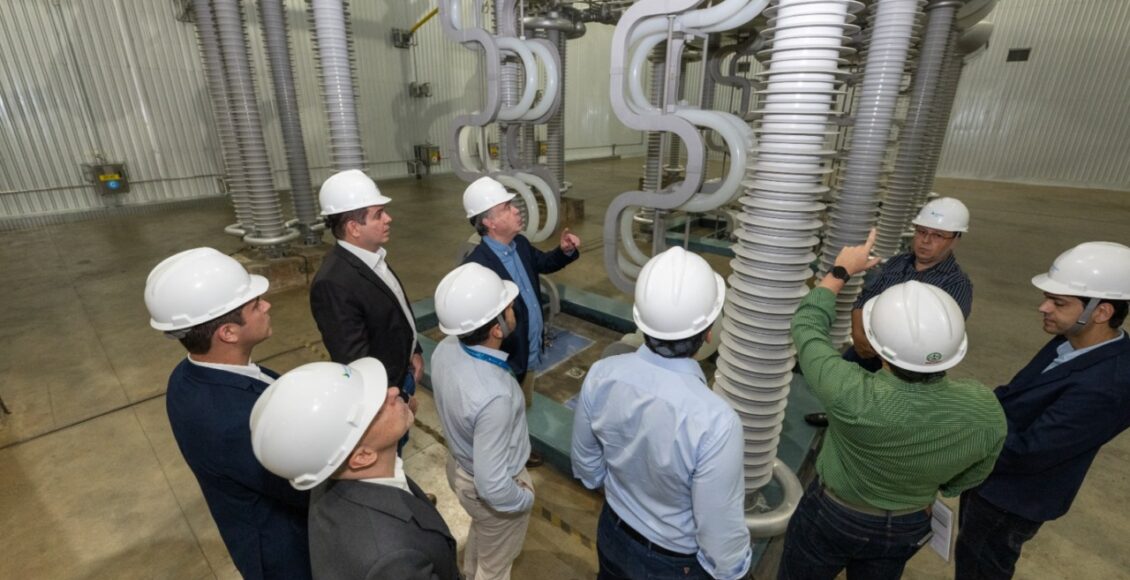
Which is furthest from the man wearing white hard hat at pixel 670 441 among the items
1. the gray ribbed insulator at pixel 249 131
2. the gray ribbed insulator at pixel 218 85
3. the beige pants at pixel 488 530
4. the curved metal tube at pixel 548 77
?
the gray ribbed insulator at pixel 218 85

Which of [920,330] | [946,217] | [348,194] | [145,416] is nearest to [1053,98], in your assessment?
[946,217]

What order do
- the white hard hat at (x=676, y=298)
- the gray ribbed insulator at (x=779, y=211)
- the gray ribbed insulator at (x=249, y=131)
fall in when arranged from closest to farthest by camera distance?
the white hard hat at (x=676, y=298) < the gray ribbed insulator at (x=779, y=211) < the gray ribbed insulator at (x=249, y=131)

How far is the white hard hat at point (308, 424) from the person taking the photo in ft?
3.69

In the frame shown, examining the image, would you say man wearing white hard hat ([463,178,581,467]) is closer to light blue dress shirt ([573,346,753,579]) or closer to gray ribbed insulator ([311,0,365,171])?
light blue dress shirt ([573,346,753,579])

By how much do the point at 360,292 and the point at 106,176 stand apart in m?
9.81

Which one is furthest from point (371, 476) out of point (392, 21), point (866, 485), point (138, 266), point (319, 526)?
point (392, 21)

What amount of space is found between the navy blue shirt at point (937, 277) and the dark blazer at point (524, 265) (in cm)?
188

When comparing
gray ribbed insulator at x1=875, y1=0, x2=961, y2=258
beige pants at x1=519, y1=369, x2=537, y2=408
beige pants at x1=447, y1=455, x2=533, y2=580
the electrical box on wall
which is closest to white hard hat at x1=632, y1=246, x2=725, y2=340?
beige pants at x1=447, y1=455, x2=533, y2=580

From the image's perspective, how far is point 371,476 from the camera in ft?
3.95

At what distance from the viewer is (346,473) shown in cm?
118

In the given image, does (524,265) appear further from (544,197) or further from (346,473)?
(346,473)

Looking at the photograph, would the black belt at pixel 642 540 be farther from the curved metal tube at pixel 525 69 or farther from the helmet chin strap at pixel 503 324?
the curved metal tube at pixel 525 69

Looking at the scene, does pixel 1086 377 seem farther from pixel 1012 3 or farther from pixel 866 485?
pixel 1012 3

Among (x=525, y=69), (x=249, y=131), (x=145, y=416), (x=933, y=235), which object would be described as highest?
(x=525, y=69)
